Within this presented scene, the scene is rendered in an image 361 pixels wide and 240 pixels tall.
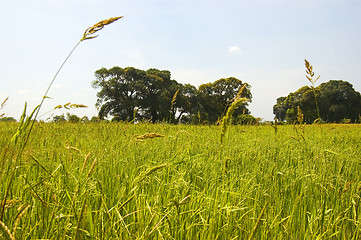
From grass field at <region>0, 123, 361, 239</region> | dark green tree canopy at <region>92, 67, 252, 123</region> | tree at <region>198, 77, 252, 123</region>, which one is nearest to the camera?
grass field at <region>0, 123, 361, 239</region>

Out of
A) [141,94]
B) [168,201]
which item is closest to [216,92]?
[141,94]

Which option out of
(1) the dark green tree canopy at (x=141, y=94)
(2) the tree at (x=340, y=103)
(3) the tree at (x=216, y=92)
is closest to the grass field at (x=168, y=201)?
(1) the dark green tree canopy at (x=141, y=94)

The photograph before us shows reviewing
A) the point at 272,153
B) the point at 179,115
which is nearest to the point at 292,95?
the point at 179,115

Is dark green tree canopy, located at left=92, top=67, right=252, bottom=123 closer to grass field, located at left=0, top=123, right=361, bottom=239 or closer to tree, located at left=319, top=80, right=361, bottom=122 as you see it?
tree, located at left=319, top=80, right=361, bottom=122

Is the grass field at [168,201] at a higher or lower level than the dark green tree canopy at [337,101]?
lower

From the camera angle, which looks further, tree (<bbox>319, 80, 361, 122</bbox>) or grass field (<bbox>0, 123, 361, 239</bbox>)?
tree (<bbox>319, 80, 361, 122</bbox>)

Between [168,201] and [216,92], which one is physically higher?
[216,92]

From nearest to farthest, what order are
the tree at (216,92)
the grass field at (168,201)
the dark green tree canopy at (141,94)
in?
the grass field at (168,201), the dark green tree canopy at (141,94), the tree at (216,92)

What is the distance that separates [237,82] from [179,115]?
12.9 meters

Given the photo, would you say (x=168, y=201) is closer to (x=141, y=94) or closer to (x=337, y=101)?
(x=141, y=94)

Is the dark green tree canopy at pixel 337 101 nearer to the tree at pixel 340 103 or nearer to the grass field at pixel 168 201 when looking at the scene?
the tree at pixel 340 103

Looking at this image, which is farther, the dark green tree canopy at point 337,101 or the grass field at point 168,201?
the dark green tree canopy at point 337,101

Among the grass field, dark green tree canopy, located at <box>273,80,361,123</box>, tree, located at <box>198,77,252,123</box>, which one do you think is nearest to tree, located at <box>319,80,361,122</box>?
dark green tree canopy, located at <box>273,80,361,123</box>

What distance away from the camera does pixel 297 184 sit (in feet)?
8.52
